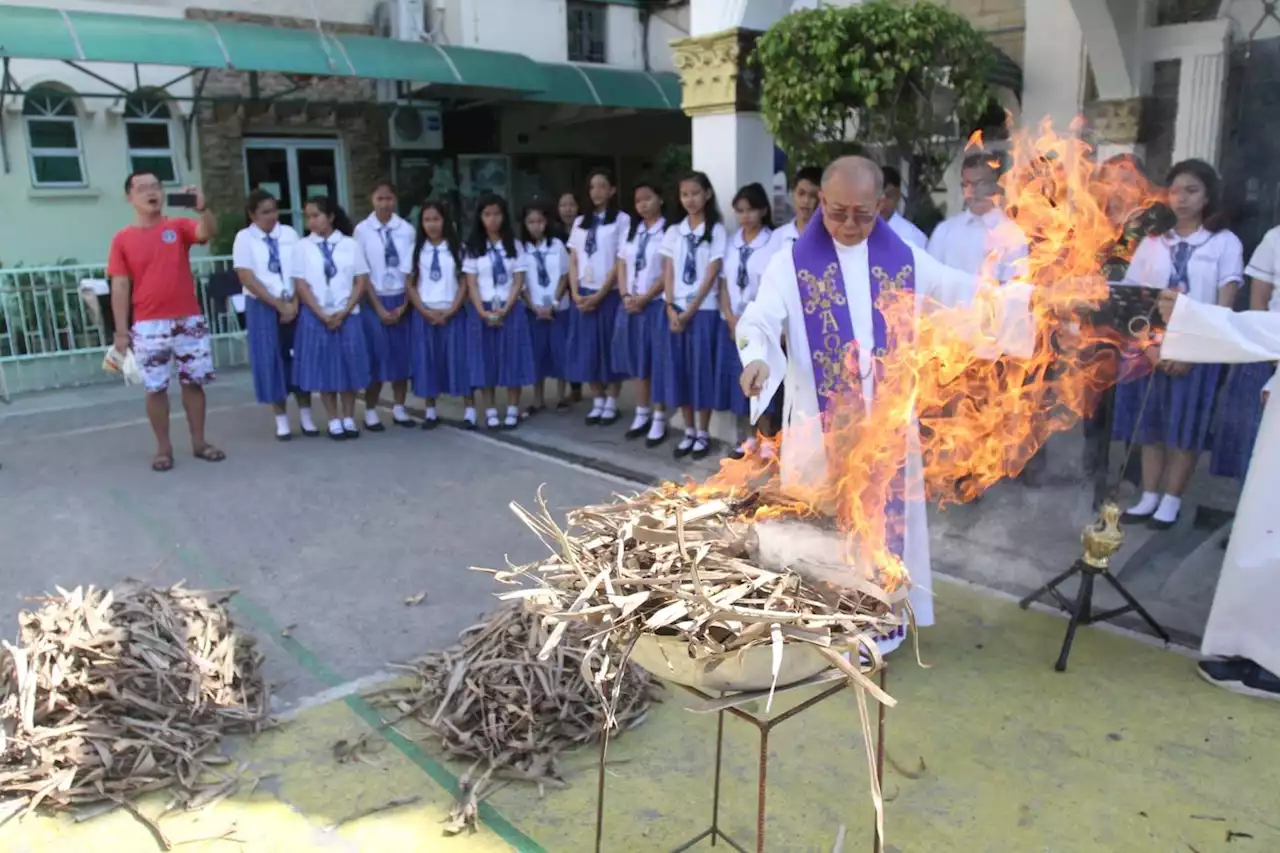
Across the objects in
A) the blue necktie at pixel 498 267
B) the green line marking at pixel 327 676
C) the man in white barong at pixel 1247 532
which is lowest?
the green line marking at pixel 327 676

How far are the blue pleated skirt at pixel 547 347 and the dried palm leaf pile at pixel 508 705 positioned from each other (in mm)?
4721

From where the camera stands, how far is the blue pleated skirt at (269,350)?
25.0 ft

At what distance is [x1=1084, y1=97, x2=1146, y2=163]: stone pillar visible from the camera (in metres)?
7.91

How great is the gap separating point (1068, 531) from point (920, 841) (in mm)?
3194

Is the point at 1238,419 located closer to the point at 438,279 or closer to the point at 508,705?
the point at 508,705

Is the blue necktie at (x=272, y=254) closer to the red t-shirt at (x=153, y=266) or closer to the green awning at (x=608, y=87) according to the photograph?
the red t-shirt at (x=153, y=266)

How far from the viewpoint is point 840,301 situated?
3947 millimetres

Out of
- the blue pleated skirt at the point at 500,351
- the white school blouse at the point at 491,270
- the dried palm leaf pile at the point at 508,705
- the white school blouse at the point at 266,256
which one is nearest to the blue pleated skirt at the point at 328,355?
the white school blouse at the point at 266,256

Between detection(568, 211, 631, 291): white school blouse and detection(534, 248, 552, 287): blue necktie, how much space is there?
259 millimetres

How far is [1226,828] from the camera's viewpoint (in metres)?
3.02

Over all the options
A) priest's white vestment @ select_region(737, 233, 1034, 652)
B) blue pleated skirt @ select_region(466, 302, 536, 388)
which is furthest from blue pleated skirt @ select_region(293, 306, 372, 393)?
priest's white vestment @ select_region(737, 233, 1034, 652)

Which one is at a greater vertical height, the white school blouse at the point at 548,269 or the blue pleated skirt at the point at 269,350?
the white school blouse at the point at 548,269

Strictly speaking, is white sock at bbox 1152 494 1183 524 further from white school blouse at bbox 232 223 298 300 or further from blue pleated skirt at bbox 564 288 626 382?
white school blouse at bbox 232 223 298 300

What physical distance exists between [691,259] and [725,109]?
1.14 metres
